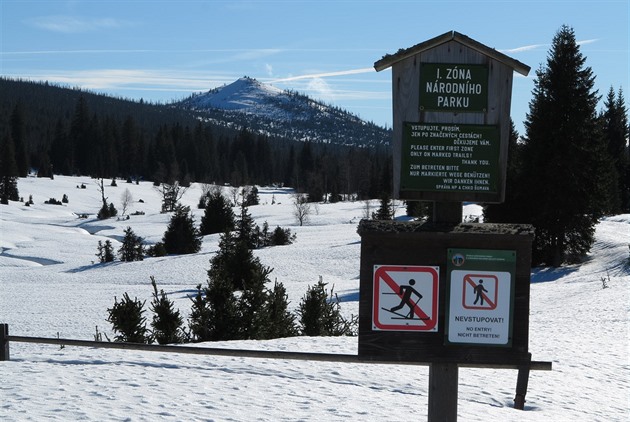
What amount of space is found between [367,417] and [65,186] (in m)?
93.0

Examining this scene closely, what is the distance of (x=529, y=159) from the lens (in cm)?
3167

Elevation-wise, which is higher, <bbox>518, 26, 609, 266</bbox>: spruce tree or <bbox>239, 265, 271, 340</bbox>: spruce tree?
<bbox>518, 26, 609, 266</bbox>: spruce tree

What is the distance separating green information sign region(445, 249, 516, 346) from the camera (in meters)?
5.35

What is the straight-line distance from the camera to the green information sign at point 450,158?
5.53m

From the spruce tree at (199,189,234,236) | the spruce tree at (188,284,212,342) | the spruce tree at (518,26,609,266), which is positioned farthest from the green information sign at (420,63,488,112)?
the spruce tree at (199,189,234,236)

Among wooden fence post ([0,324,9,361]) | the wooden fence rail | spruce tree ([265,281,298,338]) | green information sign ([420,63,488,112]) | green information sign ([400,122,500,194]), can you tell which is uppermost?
green information sign ([420,63,488,112])

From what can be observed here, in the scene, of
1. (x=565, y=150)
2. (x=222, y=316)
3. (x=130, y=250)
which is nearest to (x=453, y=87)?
(x=222, y=316)

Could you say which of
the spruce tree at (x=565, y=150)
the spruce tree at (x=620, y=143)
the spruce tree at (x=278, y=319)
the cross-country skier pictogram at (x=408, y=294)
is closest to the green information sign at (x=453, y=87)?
the cross-country skier pictogram at (x=408, y=294)

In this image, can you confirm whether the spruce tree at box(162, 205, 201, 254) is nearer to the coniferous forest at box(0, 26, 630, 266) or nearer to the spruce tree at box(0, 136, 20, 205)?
the coniferous forest at box(0, 26, 630, 266)

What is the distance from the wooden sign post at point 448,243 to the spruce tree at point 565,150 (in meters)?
26.4

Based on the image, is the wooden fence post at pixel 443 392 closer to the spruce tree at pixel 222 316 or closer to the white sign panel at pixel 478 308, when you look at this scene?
the white sign panel at pixel 478 308

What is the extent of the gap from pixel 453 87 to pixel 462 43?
357 mm

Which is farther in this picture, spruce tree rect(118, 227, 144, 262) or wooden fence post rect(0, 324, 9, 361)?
spruce tree rect(118, 227, 144, 262)

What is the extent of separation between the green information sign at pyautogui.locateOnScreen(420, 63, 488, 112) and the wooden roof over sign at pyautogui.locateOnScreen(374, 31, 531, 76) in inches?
4.9
